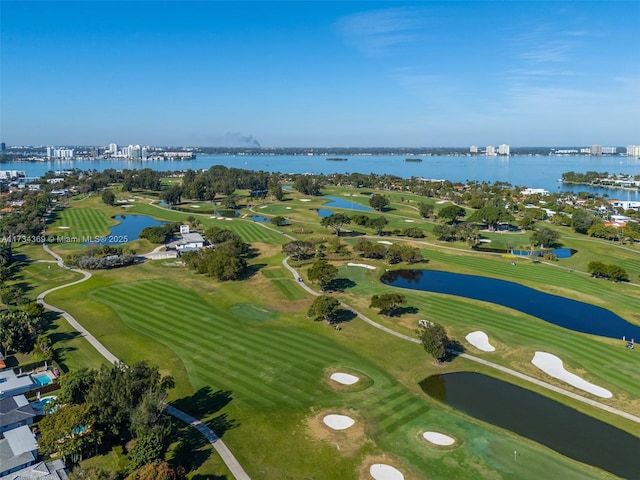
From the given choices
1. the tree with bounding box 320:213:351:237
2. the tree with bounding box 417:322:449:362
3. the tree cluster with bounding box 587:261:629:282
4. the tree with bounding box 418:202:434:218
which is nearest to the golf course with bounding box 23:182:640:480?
the tree with bounding box 417:322:449:362

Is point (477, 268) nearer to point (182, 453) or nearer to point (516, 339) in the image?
point (516, 339)

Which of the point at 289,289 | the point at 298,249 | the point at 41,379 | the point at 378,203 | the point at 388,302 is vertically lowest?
the point at 41,379

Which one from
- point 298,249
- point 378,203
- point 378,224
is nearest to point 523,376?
point 298,249

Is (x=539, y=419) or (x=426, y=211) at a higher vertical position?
(x=426, y=211)

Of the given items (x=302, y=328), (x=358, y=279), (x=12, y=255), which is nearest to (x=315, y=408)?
(x=302, y=328)

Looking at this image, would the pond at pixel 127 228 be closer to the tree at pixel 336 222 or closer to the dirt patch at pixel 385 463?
the tree at pixel 336 222

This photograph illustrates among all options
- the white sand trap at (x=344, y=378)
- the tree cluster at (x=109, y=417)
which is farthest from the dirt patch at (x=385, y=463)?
the tree cluster at (x=109, y=417)

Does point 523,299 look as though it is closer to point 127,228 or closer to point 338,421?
point 338,421

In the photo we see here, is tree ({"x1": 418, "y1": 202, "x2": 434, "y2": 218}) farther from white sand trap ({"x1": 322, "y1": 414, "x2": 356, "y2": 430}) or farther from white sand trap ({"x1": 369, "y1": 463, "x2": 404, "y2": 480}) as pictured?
white sand trap ({"x1": 369, "y1": 463, "x2": 404, "y2": 480})
